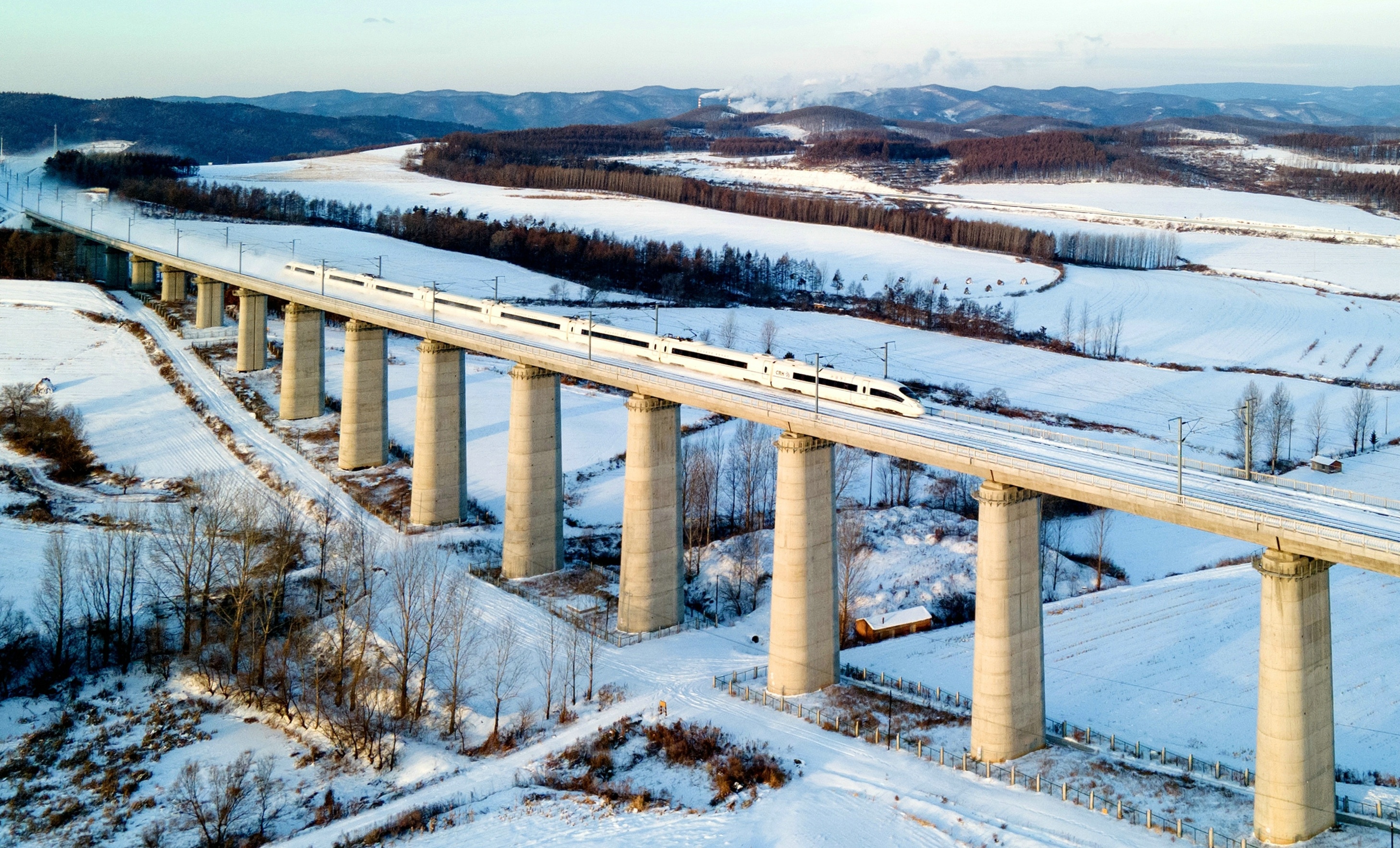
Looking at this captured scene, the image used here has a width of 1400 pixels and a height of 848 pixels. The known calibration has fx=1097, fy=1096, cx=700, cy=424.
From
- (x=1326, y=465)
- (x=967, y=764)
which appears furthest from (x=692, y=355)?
(x=1326, y=465)

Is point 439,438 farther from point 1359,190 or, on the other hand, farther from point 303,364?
point 1359,190

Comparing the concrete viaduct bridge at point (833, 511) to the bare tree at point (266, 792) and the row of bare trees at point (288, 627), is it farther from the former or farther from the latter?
the bare tree at point (266, 792)

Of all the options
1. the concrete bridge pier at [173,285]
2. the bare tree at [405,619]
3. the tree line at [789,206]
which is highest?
the tree line at [789,206]

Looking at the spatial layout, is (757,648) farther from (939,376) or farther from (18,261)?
(18,261)

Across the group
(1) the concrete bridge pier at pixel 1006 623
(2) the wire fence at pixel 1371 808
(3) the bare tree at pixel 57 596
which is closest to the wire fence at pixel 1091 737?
(2) the wire fence at pixel 1371 808

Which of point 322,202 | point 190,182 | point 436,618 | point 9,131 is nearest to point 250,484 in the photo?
point 436,618
